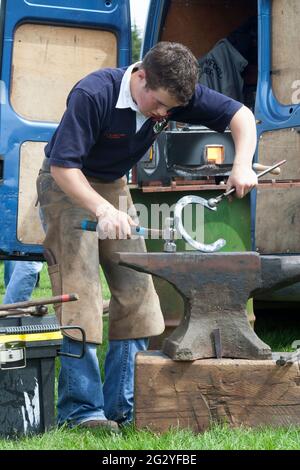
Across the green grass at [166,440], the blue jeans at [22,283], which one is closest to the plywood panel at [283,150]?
the green grass at [166,440]

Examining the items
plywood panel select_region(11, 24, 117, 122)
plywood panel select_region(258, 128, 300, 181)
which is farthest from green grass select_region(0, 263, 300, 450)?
plywood panel select_region(11, 24, 117, 122)

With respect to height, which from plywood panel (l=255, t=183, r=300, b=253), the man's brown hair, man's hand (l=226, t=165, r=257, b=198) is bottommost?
plywood panel (l=255, t=183, r=300, b=253)

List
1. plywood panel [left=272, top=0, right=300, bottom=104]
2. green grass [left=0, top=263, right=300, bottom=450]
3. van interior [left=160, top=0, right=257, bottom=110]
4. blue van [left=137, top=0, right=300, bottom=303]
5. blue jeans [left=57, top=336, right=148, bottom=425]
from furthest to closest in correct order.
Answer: van interior [left=160, top=0, right=257, bottom=110] < plywood panel [left=272, top=0, right=300, bottom=104] < blue van [left=137, top=0, right=300, bottom=303] < blue jeans [left=57, top=336, right=148, bottom=425] < green grass [left=0, top=263, right=300, bottom=450]

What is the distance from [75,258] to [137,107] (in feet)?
2.22

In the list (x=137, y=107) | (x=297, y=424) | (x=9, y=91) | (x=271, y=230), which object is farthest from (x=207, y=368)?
(x=9, y=91)

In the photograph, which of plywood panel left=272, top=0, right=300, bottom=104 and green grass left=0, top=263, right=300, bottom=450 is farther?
plywood panel left=272, top=0, right=300, bottom=104

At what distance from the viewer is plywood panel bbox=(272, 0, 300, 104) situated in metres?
5.30

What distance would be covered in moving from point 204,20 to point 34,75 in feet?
6.90

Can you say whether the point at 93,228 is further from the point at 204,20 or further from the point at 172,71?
the point at 204,20

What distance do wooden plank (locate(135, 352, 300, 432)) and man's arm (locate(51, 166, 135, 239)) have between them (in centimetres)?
55

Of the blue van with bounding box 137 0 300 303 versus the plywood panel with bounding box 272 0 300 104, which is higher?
the plywood panel with bounding box 272 0 300 104

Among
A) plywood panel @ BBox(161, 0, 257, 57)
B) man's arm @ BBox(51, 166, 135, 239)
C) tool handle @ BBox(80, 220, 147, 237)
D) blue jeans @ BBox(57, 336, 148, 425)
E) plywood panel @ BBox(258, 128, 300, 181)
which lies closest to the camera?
man's arm @ BBox(51, 166, 135, 239)

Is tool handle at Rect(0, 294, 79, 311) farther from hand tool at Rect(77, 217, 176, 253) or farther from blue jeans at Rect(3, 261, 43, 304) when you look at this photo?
blue jeans at Rect(3, 261, 43, 304)

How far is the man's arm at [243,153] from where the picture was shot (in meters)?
3.94
